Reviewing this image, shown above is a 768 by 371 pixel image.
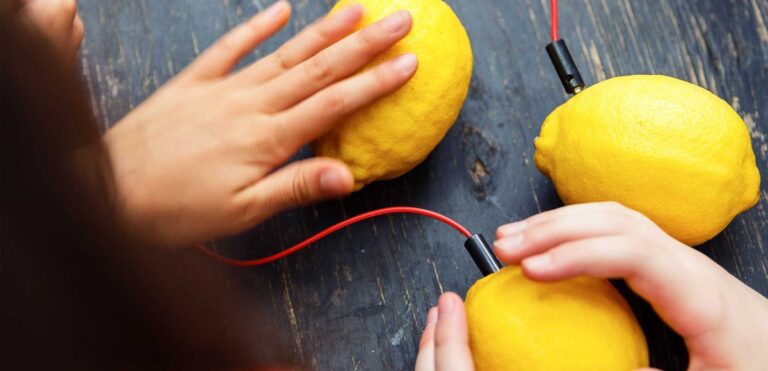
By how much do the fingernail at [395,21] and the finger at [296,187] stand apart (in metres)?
0.14

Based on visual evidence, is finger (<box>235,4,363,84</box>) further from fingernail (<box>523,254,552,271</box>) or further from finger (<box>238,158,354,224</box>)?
fingernail (<box>523,254,552,271</box>)

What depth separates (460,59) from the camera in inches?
23.2

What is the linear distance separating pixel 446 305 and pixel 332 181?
159 millimetres

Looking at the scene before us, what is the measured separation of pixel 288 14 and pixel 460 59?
0.72 ft

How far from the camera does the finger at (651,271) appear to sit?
19.5 inches

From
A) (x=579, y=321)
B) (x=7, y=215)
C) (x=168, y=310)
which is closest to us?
(x=7, y=215)

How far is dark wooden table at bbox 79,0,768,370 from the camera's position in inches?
26.1

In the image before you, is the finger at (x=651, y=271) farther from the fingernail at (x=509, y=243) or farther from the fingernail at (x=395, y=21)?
the fingernail at (x=395, y=21)

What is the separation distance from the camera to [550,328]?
0.49 m

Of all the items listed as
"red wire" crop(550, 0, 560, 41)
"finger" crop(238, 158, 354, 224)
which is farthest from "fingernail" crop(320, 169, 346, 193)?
"red wire" crop(550, 0, 560, 41)

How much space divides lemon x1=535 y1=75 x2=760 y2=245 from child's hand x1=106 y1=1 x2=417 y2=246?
0.19 metres

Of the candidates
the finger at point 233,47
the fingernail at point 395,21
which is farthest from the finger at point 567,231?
the finger at point 233,47

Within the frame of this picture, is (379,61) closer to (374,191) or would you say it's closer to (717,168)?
(374,191)

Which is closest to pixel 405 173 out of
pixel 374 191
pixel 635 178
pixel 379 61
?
pixel 374 191
